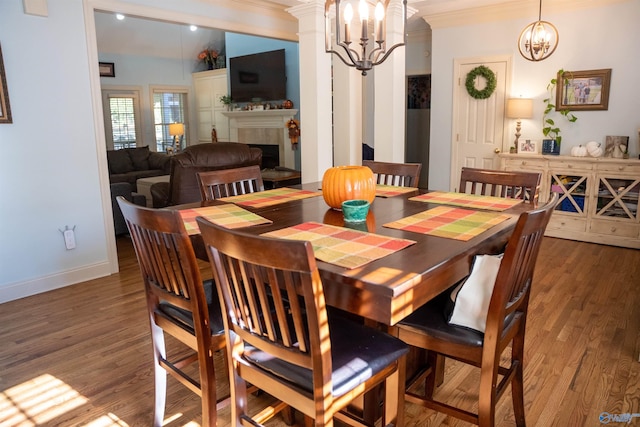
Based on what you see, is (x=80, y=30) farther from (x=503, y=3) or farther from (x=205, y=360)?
(x=503, y=3)

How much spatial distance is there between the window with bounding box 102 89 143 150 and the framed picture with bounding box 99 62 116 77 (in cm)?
29

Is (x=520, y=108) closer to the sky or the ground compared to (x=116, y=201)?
closer to the sky

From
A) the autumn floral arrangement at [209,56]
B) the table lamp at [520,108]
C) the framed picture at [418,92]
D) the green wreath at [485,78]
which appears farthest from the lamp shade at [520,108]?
the autumn floral arrangement at [209,56]

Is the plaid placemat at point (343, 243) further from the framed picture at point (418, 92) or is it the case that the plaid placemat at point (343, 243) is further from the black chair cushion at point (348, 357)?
the framed picture at point (418, 92)

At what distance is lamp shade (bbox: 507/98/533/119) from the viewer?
16.9 ft

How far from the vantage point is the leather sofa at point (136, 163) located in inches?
305

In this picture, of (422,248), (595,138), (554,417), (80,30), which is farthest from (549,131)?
(80,30)

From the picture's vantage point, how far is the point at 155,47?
933 cm

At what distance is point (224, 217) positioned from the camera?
2078mm

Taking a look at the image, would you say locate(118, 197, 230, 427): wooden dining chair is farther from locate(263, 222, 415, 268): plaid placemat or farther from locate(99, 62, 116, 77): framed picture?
locate(99, 62, 116, 77): framed picture

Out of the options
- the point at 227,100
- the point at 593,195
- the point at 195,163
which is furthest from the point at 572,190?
the point at 227,100

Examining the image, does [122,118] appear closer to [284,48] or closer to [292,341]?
[284,48]

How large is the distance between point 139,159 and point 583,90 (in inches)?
265

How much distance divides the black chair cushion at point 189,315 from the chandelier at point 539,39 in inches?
167
